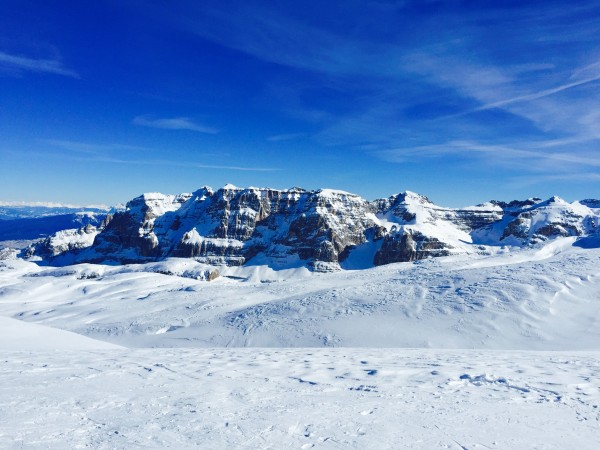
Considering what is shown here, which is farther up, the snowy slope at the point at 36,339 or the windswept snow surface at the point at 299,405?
the windswept snow surface at the point at 299,405

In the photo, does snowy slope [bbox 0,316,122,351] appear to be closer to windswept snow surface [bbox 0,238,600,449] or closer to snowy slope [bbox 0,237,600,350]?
windswept snow surface [bbox 0,238,600,449]

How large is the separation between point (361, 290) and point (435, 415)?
27.8 metres

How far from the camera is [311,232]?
173m

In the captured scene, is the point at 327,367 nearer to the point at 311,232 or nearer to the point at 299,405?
the point at 299,405

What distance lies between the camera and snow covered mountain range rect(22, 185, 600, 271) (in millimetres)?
165125

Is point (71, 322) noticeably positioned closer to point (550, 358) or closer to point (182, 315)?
point (182, 315)

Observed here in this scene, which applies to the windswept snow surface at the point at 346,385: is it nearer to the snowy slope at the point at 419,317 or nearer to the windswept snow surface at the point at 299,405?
the windswept snow surface at the point at 299,405

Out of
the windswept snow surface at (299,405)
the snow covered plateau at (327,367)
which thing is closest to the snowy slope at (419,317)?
the snow covered plateau at (327,367)

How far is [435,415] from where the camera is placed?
25.9 ft

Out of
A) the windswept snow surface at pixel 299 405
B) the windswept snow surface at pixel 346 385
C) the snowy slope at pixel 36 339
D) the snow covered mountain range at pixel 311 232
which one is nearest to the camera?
the windswept snow surface at pixel 299 405

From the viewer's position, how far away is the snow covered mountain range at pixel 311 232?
542ft

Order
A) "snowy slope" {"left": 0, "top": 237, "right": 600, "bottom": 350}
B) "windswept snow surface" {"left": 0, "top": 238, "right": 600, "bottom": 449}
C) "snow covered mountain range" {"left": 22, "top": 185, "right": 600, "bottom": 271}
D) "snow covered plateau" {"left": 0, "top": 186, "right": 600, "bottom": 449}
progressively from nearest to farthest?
"windswept snow surface" {"left": 0, "top": 238, "right": 600, "bottom": 449} → "snow covered plateau" {"left": 0, "top": 186, "right": 600, "bottom": 449} → "snowy slope" {"left": 0, "top": 237, "right": 600, "bottom": 350} → "snow covered mountain range" {"left": 22, "top": 185, "right": 600, "bottom": 271}

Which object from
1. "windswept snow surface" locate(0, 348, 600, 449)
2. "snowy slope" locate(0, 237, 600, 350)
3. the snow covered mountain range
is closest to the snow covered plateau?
"windswept snow surface" locate(0, 348, 600, 449)

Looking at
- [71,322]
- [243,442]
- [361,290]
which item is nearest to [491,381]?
[243,442]
